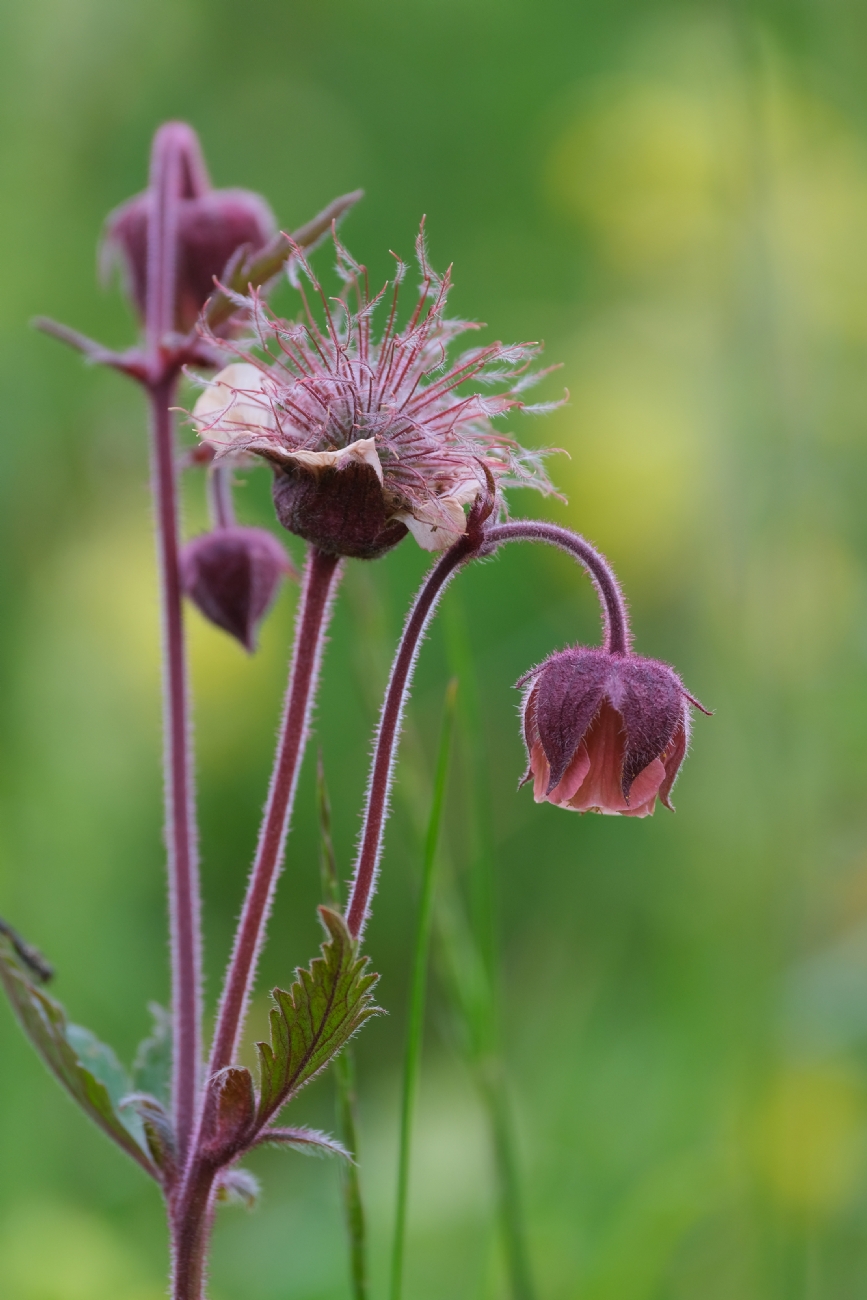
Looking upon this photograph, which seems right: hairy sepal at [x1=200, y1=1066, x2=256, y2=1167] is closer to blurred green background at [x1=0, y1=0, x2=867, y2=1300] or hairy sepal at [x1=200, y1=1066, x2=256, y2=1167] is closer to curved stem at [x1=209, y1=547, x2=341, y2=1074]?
curved stem at [x1=209, y1=547, x2=341, y2=1074]

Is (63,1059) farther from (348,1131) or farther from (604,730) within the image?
(604,730)

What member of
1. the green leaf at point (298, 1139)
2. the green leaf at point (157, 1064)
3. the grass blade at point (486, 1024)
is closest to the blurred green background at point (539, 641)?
the grass blade at point (486, 1024)

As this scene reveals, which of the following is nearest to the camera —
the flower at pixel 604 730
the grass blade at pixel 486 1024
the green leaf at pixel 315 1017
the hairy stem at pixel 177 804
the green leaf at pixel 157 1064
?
the green leaf at pixel 315 1017

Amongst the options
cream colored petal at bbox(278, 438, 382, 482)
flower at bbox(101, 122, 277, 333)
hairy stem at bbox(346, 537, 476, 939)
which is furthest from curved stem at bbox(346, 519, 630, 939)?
flower at bbox(101, 122, 277, 333)

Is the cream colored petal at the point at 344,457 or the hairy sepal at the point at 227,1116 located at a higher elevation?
the cream colored petal at the point at 344,457

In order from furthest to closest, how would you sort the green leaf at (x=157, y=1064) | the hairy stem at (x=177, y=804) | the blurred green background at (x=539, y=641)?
the blurred green background at (x=539, y=641)
the green leaf at (x=157, y=1064)
the hairy stem at (x=177, y=804)

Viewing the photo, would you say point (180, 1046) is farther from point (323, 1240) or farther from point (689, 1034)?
point (689, 1034)

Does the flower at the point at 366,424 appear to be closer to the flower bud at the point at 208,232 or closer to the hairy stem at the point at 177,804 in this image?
the hairy stem at the point at 177,804

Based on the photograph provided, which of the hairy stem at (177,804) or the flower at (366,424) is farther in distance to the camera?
the hairy stem at (177,804)
